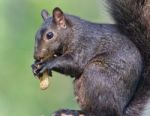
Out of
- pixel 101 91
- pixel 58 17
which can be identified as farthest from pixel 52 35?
pixel 101 91

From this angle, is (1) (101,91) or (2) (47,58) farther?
(2) (47,58)

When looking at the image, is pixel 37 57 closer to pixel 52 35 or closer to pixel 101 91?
pixel 52 35

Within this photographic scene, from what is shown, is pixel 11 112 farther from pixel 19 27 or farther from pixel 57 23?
pixel 57 23

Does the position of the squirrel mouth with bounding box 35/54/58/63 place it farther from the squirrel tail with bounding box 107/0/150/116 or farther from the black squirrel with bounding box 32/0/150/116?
the squirrel tail with bounding box 107/0/150/116

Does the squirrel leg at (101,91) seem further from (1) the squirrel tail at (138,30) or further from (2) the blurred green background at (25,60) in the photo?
(2) the blurred green background at (25,60)

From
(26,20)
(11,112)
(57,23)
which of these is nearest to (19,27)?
(26,20)

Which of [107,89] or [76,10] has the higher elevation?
[107,89]
